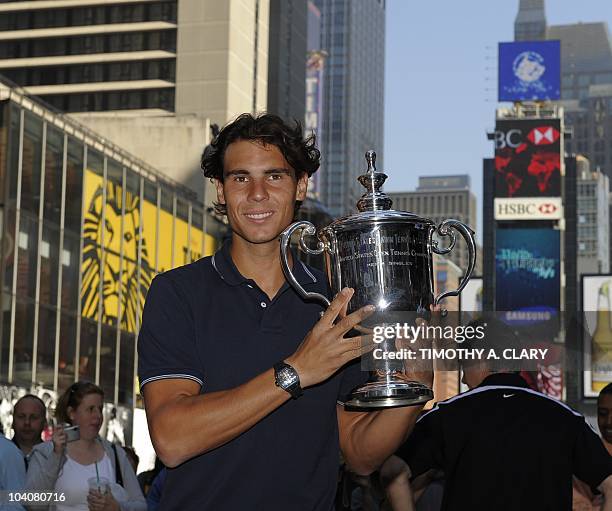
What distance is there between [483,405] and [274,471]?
3086mm

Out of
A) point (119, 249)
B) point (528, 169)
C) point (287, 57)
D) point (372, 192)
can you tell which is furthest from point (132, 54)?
point (372, 192)

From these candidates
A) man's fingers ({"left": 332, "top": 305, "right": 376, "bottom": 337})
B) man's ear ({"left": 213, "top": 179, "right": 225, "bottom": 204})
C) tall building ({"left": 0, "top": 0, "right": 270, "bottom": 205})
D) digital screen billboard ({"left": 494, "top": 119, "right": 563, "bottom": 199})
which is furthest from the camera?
digital screen billboard ({"left": 494, "top": 119, "right": 563, "bottom": 199})

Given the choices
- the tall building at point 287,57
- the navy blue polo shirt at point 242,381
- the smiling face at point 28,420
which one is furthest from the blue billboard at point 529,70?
the navy blue polo shirt at point 242,381

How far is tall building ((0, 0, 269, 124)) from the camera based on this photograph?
2847 inches

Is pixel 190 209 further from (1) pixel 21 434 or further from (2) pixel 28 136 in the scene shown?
(1) pixel 21 434

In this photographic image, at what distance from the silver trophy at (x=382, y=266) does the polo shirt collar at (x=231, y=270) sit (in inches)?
3.9

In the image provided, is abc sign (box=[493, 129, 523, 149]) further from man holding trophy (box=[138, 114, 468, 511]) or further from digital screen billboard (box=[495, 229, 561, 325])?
man holding trophy (box=[138, 114, 468, 511])

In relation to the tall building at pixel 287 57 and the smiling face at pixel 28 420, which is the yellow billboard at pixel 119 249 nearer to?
the smiling face at pixel 28 420

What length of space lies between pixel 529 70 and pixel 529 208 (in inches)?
563

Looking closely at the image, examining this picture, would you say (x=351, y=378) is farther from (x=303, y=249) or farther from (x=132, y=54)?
(x=132, y=54)

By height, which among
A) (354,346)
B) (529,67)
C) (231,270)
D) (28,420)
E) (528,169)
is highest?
(529,67)

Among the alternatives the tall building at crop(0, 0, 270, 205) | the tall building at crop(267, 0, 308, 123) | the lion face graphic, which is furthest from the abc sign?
the lion face graphic

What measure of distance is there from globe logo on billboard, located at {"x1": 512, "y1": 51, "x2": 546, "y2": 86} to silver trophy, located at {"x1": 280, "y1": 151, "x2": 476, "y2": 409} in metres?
109

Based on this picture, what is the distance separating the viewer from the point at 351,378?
3.58 meters
